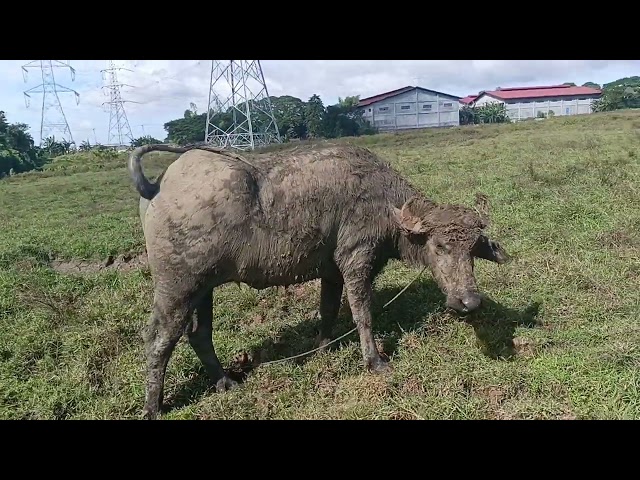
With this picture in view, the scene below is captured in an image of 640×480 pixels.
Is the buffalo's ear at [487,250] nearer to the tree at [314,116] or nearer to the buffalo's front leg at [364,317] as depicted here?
the buffalo's front leg at [364,317]

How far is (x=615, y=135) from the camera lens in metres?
18.1

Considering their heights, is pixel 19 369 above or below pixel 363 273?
below

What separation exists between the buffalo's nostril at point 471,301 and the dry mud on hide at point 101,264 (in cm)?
513

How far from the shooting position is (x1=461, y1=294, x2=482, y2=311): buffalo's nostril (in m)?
4.18

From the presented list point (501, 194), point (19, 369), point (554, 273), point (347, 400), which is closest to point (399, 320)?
point (347, 400)

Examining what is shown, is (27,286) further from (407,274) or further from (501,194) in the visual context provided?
(501,194)

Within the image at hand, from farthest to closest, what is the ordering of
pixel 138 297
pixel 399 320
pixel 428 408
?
1. pixel 138 297
2. pixel 399 320
3. pixel 428 408

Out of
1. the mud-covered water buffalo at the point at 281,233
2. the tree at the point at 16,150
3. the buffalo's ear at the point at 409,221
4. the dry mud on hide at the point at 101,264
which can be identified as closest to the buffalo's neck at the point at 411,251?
the mud-covered water buffalo at the point at 281,233

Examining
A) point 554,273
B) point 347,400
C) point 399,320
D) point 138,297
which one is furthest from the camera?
point 138,297

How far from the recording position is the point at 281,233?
13.6ft

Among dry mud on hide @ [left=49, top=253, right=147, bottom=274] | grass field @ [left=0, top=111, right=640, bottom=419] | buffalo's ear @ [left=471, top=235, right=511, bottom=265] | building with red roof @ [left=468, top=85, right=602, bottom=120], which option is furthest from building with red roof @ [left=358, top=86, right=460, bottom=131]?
buffalo's ear @ [left=471, top=235, right=511, bottom=265]

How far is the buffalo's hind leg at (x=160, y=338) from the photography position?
400 centimetres

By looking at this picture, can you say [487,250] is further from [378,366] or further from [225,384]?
[225,384]

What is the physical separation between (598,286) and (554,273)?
510mm
